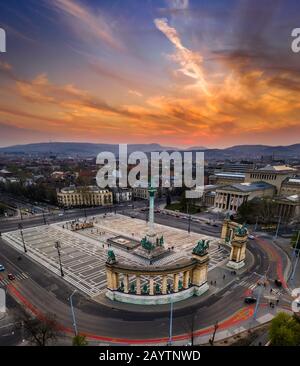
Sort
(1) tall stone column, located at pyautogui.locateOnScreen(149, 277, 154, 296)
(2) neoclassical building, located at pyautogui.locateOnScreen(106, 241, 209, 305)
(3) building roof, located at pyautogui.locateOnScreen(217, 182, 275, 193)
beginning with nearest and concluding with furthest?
1. (2) neoclassical building, located at pyautogui.locateOnScreen(106, 241, 209, 305)
2. (1) tall stone column, located at pyautogui.locateOnScreen(149, 277, 154, 296)
3. (3) building roof, located at pyautogui.locateOnScreen(217, 182, 275, 193)

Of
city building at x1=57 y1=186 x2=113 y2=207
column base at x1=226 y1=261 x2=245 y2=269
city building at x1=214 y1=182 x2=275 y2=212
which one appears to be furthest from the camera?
city building at x1=57 y1=186 x2=113 y2=207

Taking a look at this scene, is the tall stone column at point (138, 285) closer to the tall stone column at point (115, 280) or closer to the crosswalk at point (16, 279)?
the tall stone column at point (115, 280)

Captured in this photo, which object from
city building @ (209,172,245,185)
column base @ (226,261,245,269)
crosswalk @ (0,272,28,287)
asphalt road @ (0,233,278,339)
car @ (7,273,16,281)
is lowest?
asphalt road @ (0,233,278,339)

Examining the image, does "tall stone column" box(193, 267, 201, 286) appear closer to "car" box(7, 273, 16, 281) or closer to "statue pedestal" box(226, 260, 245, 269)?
"statue pedestal" box(226, 260, 245, 269)

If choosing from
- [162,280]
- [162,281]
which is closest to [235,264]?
[162,280]

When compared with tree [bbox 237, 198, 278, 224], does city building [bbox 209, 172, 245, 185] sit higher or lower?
higher

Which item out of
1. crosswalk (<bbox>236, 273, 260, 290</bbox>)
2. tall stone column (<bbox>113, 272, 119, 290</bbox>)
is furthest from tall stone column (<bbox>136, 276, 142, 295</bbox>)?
crosswalk (<bbox>236, 273, 260, 290</bbox>)
